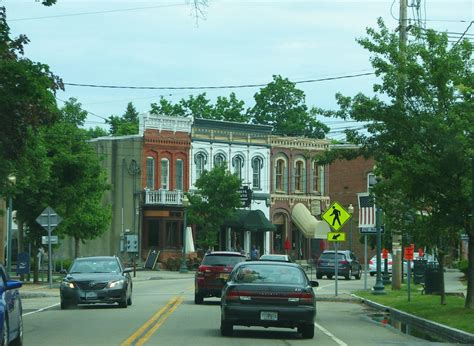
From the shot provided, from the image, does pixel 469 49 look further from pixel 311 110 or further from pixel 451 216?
pixel 311 110

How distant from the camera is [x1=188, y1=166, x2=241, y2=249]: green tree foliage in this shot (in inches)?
2694

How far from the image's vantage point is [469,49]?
25641mm

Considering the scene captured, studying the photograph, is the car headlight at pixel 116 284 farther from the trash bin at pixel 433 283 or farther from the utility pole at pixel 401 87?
the trash bin at pixel 433 283

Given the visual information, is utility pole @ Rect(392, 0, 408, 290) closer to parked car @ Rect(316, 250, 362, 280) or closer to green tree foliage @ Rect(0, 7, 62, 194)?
green tree foliage @ Rect(0, 7, 62, 194)

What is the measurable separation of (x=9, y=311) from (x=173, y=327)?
24.2 feet

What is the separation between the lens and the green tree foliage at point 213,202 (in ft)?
225

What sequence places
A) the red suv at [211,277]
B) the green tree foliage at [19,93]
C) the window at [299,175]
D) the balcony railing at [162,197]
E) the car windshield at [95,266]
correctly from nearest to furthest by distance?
the green tree foliage at [19,93]
the car windshield at [95,266]
the red suv at [211,277]
the balcony railing at [162,197]
the window at [299,175]

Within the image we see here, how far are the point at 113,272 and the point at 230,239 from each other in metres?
46.7

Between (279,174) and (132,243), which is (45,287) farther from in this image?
(279,174)

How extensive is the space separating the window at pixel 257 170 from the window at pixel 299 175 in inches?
146

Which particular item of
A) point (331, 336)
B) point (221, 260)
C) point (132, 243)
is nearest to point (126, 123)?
point (132, 243)

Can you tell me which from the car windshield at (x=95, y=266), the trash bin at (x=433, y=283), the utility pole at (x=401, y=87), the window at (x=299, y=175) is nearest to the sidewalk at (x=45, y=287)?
the car windshield at (x=95, y=266)

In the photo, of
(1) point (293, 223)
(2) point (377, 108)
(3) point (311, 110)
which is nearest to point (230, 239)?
(1) point (293, 223)

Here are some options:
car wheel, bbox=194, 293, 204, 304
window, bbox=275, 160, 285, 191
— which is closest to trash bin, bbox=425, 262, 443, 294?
car wheel, bbox=194, 293, 204, 304
